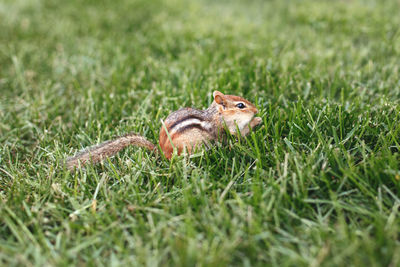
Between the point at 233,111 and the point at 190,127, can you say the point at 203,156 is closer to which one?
the point at 190,127

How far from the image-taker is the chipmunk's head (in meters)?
2.71

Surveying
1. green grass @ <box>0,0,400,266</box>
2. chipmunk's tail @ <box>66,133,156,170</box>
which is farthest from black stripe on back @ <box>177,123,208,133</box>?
chipmunk's tail @ <box>66,133,156,170</box>

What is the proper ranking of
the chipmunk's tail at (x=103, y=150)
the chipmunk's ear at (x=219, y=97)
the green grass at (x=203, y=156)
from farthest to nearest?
the chipmunk's ear at (x=219, y=97) < the chipmunk's tail at (x=103, y=150) < the green grass at (x=203, y=156)

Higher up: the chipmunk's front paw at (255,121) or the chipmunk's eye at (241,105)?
the chipmunk's eye at (241,105)

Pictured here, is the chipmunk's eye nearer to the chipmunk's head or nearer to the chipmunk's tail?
the chipmunk's head

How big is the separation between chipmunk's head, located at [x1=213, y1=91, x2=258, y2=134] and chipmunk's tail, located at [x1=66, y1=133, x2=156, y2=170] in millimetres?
588

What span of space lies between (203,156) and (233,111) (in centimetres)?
40

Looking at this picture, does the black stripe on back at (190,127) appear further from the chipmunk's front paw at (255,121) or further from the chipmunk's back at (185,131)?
the chipmunk's front paw at (255,121)

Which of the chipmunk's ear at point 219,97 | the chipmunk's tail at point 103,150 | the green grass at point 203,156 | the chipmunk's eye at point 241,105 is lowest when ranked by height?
the green grass at point 203,156

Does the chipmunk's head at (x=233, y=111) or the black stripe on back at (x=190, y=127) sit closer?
the black stripe on back at (x=190, y=127)

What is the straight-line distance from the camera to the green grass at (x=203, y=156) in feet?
6.25

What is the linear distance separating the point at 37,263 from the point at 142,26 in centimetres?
451

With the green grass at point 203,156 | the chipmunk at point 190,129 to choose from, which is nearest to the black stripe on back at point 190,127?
the chipmunk at point 190,129

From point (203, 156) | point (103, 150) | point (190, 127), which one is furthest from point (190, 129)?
point (103, 150)
